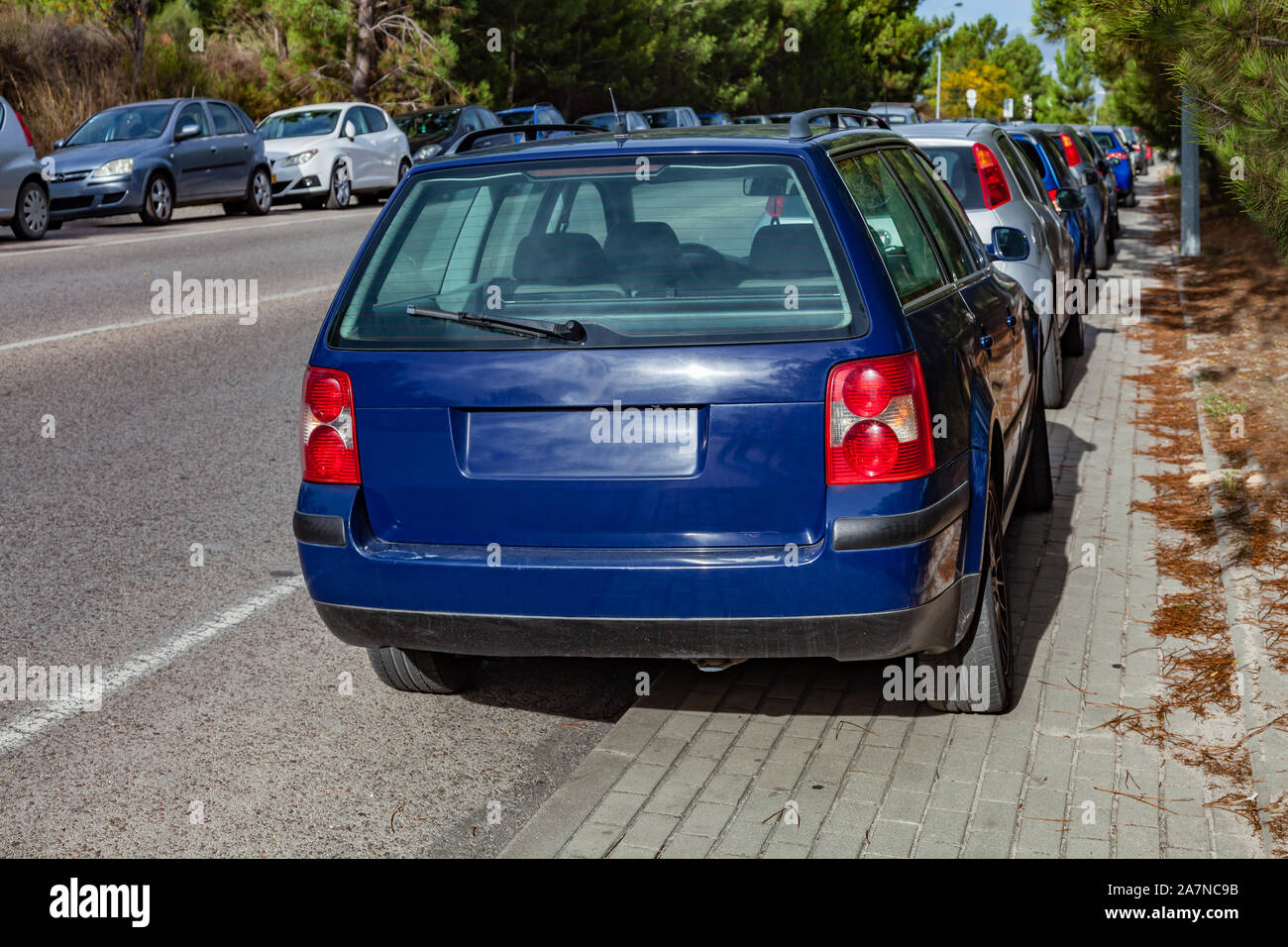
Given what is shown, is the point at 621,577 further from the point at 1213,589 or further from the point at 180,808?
the point at 1213,589

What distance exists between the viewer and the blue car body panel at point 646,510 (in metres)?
3.69

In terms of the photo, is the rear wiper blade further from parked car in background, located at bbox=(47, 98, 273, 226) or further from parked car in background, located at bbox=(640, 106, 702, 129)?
parked car in background, located at bbox=(640, 106, 702, 129)

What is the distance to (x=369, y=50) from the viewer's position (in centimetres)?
3684

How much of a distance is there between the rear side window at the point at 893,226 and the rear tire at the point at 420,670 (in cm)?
177

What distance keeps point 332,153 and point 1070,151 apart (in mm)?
13060

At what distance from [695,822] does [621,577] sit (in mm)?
664

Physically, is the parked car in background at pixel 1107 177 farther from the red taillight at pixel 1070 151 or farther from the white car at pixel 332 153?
the white car at pixel 332 153

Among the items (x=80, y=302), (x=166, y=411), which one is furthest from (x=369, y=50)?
(x=166, y=411)

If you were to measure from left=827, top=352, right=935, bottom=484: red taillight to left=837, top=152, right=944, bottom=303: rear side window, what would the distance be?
38cm

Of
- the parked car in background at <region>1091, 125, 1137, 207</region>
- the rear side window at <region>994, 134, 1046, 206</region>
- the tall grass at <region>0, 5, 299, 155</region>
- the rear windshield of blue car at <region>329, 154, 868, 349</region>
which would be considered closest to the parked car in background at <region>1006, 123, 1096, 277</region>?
the rear side window at <region>994, 134, 1046, 206</region>

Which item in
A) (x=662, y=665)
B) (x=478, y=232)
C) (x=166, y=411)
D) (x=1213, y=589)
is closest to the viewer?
(x=478, y=232)

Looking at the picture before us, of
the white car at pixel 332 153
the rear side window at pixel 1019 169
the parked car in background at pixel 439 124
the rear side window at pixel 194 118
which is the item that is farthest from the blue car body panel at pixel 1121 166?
the rear side window at pixel 1019 169

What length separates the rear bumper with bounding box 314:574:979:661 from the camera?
3766mm
